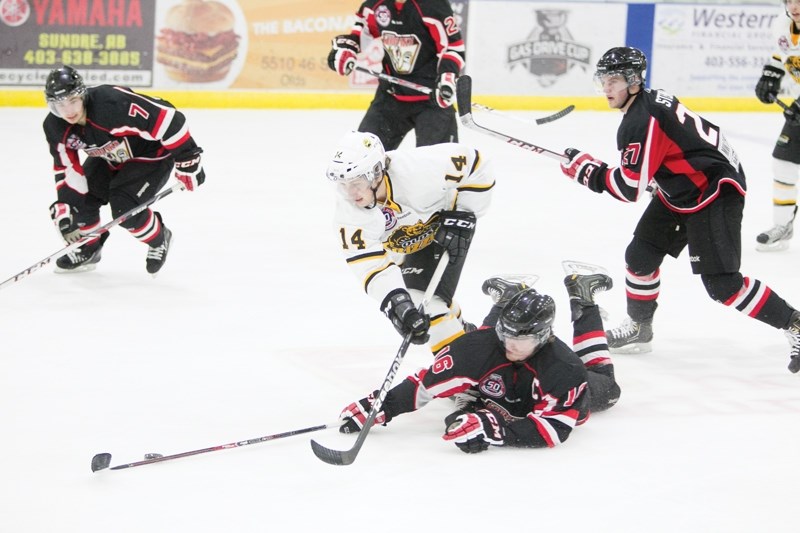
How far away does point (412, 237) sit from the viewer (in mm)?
3744

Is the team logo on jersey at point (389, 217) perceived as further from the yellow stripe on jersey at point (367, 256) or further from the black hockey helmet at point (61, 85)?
the black hockey helmet at point (61, 85)

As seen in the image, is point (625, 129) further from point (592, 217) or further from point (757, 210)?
point (757, 210)

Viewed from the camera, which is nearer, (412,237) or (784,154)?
(412,237)

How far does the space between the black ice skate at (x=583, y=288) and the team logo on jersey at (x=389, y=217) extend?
65cm

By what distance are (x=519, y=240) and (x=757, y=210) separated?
1625 millimetres

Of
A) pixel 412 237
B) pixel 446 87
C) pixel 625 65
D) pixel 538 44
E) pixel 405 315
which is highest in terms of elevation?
pixel 625 65

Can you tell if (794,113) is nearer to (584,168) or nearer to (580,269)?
(584,168)

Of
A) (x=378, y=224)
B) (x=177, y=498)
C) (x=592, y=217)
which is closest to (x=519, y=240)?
(x=592, y=217)

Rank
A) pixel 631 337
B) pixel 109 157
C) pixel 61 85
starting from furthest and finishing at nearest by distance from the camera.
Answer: pixel 109 157 → pixel 61 85 → pixel 631 337

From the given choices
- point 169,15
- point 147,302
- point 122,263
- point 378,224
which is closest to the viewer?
point 378,224

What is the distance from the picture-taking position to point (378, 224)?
3461 millimetres

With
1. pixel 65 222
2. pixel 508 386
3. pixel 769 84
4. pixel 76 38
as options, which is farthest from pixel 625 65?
pixel 76 38

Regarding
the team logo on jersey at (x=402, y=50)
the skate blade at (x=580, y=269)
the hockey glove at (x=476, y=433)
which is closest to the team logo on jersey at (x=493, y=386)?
the hockey glove at (x=476, y=433)

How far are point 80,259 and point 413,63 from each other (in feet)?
6.29
